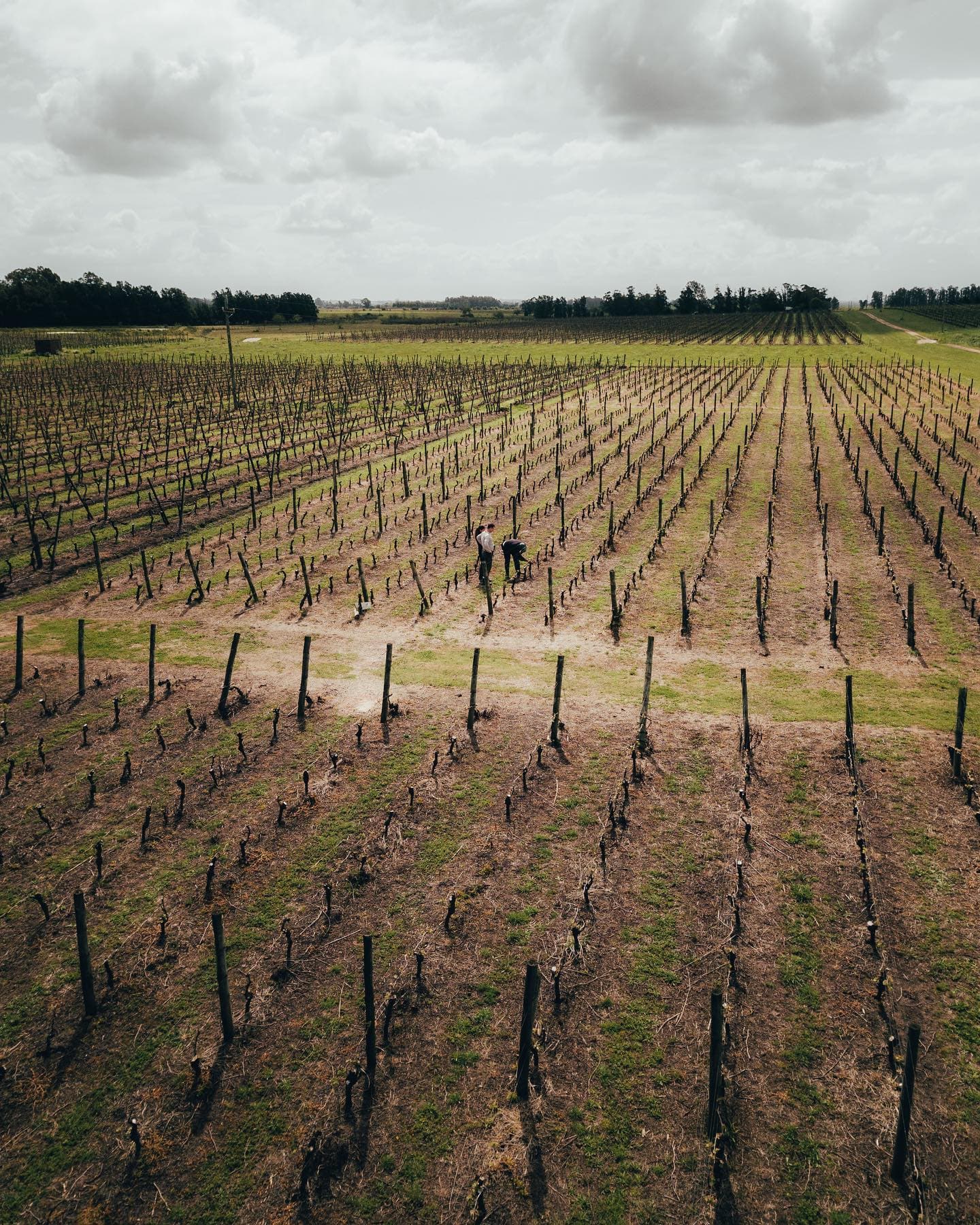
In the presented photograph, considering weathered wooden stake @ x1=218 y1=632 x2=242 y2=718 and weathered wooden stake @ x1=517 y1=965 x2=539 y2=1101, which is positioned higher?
weathered wooden stake @ x1=218 y1=632 x2=242 y2=718

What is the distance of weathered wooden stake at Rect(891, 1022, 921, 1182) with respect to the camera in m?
6.31

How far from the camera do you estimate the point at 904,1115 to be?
21.0 ft

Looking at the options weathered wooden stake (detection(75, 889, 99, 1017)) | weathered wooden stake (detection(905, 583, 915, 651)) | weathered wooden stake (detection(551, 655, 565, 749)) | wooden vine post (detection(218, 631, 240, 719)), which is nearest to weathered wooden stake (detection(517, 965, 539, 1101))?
weathered wooden stake (detection(75, 889, 99, 1017))

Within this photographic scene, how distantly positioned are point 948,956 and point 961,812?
305 cm

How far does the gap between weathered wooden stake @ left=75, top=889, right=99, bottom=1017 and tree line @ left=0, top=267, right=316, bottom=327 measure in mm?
114362

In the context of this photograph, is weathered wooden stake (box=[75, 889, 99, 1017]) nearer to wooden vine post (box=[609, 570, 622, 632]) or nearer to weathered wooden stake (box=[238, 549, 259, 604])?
weathered wooden stake (box=[238, 549, 259, 604])

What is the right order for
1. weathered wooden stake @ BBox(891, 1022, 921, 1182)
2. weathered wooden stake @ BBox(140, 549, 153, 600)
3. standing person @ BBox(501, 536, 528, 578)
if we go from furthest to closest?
standing person @ BBox(501, 536, 528, 578), weathered wooden stake @ BBox(140, 549, 153, 600), weathered wooden stake @ BBox(891, 1022, 921, 1182)

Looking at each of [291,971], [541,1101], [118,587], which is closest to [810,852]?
[541,1101]

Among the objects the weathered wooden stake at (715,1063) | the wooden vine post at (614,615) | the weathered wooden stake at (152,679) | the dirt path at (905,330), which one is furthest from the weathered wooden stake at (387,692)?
the dirt path at (905,330)

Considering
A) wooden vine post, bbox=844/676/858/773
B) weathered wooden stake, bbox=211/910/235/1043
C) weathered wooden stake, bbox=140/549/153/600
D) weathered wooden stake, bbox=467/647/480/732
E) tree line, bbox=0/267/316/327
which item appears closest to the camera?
weathered wooden stake, bbox=211/910/235/1043

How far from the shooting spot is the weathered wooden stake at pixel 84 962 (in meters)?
7.96

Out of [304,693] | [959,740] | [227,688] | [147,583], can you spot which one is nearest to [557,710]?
[304,693]

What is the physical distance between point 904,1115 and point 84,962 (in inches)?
313

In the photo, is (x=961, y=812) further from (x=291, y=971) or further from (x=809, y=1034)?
(x=291, y=971)
